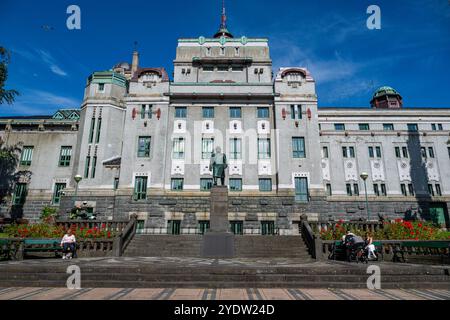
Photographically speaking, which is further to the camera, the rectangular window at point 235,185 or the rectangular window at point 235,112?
the rectangular window at point 235,112

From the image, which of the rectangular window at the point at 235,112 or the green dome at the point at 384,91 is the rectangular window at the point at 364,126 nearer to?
the green dome at the point at 384,91

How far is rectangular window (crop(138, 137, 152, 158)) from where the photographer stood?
94.0 feet

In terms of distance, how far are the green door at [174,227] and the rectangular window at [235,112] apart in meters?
12.8

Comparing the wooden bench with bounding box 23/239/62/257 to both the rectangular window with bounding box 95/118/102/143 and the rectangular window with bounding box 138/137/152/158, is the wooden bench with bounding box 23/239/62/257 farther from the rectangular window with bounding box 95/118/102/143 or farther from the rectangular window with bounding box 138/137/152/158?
the rectangular window with bounding box 95/118/102/143

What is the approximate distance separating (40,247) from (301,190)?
21.9 meters

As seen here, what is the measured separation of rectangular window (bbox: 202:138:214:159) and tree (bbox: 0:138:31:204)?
2076cm

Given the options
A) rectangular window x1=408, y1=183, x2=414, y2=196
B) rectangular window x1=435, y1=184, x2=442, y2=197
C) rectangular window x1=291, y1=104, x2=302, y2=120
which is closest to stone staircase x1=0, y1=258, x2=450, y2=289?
rectangular window x1=291, y1=104, x2=302, y2=120

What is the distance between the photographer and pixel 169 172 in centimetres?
2819

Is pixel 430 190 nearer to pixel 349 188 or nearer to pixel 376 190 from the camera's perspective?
pixel 376 190

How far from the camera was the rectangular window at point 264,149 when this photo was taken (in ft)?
94.2

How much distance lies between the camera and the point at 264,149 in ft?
95.1

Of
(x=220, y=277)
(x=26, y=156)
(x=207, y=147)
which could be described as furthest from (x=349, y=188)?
(x=26, y=156)

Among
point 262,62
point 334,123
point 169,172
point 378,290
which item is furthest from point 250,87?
point 378,290

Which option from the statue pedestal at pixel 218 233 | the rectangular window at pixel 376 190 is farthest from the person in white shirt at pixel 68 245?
the rectangular window at pixel 376 190
